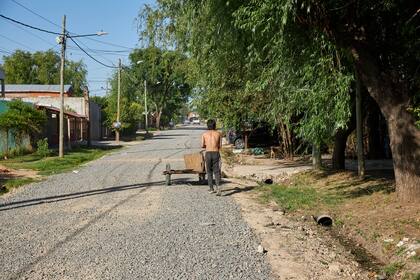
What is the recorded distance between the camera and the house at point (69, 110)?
126 ft

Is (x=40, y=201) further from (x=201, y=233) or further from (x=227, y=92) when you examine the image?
(x=227, y=92)

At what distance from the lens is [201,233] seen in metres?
8.69

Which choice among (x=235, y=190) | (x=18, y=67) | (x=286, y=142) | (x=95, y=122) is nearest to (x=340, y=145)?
(x=235, y=190)

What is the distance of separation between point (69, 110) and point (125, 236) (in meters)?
43.4

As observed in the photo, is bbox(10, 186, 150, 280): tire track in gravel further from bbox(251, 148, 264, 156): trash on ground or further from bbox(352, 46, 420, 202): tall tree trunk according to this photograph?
→ bbox(251, 148, 264, 156): trash on ground

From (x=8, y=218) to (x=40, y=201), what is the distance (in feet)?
7.70

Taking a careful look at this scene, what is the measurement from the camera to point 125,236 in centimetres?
842

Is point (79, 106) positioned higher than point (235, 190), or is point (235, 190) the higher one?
point (79, 106)

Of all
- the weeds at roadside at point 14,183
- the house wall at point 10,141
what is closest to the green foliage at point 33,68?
the house wall at point 10,141

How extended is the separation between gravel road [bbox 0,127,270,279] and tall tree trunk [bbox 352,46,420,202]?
301 centimetres

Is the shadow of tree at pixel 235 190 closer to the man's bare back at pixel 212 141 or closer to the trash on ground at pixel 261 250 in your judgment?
the man's bare back at pixel 212 141

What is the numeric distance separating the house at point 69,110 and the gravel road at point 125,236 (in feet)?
72.8

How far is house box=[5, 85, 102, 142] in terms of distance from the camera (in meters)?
38.3

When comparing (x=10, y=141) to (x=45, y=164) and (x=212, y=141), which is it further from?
(x=212, y=141)
